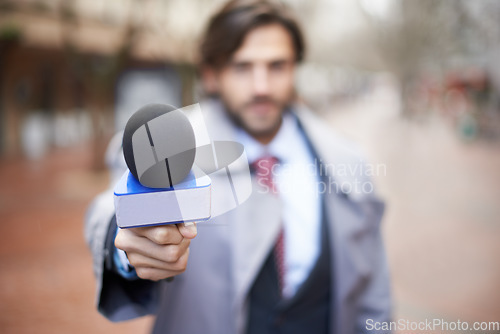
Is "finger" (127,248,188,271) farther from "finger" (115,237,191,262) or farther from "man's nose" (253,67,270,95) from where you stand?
"man's nose" (253,67,270,95)

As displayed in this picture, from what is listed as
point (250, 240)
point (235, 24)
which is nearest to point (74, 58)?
point (235, 24)

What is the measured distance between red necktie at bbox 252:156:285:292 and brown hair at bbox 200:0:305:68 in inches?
16.1

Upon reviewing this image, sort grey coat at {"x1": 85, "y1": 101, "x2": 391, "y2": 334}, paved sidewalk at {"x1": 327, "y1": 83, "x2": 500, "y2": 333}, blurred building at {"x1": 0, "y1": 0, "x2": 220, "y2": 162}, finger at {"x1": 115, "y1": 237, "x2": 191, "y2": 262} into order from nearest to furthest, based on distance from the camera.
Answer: finger at {"x1": 115, "y1": 237, "x2": 191, "y2": 262}, grey coat at {"x1": 85, "y1": 101, "x2": 391, "y2": 334}, paved sidewalk at {"x1": 327, "y1": 83, "x2": 500, "y2": 333}, blurred building at {"x1": 0, "y1": 0, "x2": 220, "y2": 162}

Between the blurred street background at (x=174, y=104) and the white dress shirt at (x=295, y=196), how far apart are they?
0.29 m

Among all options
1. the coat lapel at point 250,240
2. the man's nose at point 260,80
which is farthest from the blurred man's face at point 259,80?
the coat lapel at point 250,240

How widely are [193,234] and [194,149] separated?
0.42 feet

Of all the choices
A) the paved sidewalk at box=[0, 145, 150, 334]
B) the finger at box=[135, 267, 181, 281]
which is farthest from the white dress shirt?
the paved sidewalk at box=[0, 145, 150, 334]

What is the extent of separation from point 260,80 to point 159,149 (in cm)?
89

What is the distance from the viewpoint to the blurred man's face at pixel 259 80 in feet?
4.30

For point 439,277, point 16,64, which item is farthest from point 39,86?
point 439,277

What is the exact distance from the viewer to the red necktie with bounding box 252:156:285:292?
1.21 m

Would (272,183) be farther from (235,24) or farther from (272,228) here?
(235,24)

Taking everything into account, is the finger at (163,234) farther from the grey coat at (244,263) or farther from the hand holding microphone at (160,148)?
the grey coat at (244,263)

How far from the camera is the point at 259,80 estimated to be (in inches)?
52.2
